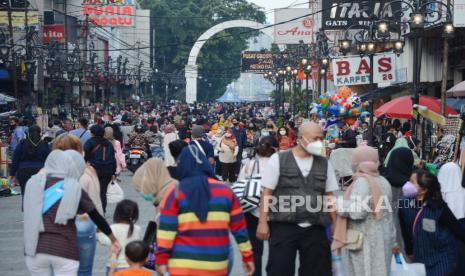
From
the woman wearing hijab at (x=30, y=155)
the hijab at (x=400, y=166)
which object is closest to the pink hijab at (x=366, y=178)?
the hijab at (x=400, y=166)

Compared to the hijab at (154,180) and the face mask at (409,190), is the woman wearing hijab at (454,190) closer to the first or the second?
the face mask at (409,190)

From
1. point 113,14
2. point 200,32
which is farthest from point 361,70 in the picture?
point 200,32

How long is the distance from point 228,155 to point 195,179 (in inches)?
643

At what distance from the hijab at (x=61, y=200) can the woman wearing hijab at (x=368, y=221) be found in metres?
2.32

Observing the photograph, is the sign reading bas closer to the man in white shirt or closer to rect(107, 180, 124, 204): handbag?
rect(107, 180, 124, 204): handbag

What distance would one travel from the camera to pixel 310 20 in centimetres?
6281

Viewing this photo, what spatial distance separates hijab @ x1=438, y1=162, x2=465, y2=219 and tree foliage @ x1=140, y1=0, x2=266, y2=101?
104 meters

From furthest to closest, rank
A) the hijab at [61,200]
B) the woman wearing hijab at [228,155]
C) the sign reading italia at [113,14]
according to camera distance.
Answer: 1. the sign reading italia at [113,14]
2. the woman wearing hijab at [228,155]
3. the hijab at [61,200]

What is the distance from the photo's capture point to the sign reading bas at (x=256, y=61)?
95.7 metres

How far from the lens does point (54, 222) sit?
332 inches

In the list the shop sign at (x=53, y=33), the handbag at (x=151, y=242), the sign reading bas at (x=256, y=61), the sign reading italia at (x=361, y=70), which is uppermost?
the shop sign at (x=53, y=33)

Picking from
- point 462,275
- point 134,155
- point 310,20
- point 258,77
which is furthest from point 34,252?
point 258,77

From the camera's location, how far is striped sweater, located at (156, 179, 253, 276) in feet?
24.5

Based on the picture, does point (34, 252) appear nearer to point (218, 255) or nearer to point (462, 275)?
point (218, 255)
